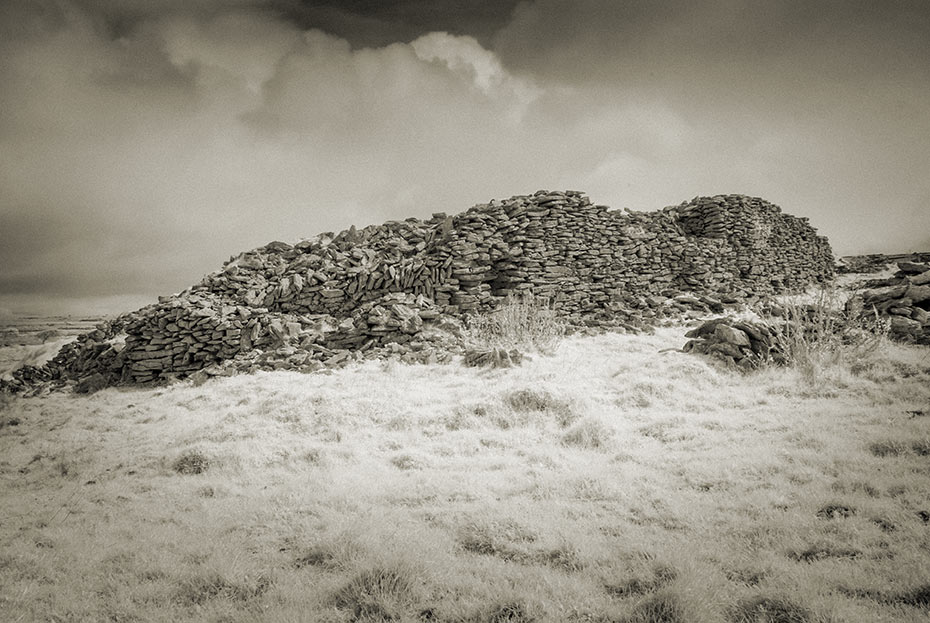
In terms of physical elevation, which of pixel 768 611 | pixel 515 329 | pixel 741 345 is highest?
pixel 515 329

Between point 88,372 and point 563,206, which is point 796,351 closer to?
point 563,206

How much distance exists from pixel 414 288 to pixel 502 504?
32.8ft

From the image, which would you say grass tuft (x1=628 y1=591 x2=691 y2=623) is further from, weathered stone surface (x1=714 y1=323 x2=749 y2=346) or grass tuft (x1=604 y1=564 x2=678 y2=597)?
weathered stone surface (x1=714 y1=323 x2=749 y2=346)

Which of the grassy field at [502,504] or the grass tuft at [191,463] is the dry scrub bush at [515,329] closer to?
the grassy field at [502,504]

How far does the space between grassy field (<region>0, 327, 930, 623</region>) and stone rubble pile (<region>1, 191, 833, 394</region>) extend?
3890 mm

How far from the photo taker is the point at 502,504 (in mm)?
4500

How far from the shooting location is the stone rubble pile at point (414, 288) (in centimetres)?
1263

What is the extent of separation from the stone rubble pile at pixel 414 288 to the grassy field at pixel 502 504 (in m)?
3.89

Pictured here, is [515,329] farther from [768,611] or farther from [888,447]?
[768,611]

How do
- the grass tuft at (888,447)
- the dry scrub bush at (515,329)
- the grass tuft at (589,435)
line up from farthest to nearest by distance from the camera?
the dry scrub bush at (515,329) < the grass tuft at (589,435) < the grass tuft at (888,447)

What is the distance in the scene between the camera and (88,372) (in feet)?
45.8

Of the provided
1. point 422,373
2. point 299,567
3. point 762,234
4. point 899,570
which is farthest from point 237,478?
point 762,234

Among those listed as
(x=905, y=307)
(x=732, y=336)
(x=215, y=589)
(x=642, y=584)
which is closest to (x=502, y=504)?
(x=642, y=584)

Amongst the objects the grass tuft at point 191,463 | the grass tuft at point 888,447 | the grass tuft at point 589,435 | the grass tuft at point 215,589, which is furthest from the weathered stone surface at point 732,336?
the grass tuft at point 191,463
